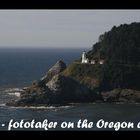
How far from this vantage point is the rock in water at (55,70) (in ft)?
36.0

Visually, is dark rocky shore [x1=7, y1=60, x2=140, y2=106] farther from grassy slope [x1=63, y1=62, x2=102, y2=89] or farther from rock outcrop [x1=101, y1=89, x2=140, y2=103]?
grassy slope [x1=63, y1=62, x2=102, y2=89]

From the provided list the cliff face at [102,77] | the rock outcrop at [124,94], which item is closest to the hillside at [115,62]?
the cliff face at [102,77]

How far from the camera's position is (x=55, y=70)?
37.7ft

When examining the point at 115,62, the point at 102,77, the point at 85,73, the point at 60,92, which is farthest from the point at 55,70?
the point at 102,77

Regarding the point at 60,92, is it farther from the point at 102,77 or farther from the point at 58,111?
the point at 102,77

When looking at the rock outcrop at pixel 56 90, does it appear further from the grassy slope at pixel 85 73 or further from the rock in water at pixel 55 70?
the grassy slope at pixel 85 73

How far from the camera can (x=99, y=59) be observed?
1255 centimetres

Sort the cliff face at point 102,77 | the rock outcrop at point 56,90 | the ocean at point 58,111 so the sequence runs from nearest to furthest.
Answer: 1. the ocean at point 58,111
2. the rock outcrop at point 56,90
3. the cliff face at point 102,77

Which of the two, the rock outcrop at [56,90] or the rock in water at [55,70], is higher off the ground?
the rock in water at [55,70]

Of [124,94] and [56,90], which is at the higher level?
[56,90]

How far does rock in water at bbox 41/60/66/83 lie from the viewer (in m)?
11.0

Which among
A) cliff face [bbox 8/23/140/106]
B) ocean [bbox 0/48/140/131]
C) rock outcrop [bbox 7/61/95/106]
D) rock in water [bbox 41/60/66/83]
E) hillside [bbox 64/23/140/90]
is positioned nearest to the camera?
ocean [bbox 0/48/140/131]

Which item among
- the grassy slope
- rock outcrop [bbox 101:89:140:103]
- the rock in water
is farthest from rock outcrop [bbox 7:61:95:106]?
rock outcrop [bbox 101:89:140:103]
